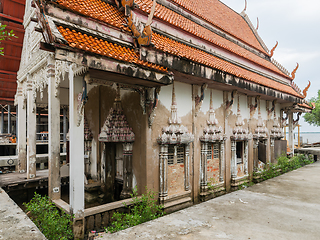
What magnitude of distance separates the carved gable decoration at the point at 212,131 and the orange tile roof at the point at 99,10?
473 cm

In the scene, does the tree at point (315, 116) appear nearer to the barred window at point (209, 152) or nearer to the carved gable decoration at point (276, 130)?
the carved gable decoration at point (276, 130)

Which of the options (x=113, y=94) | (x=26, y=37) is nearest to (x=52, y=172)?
A: (x=113, y=94)

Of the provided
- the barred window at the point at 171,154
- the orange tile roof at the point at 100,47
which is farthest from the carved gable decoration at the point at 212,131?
the orange tile roof at the point at 100,47

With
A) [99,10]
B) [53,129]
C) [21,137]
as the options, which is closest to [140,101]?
[99,10]

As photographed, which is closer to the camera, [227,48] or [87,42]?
[87,42]

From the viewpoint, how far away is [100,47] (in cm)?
460

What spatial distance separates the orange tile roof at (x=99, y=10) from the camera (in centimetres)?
465

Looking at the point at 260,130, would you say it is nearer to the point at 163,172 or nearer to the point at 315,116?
the point at 163,172

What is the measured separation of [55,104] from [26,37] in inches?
199

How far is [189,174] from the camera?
7605mm

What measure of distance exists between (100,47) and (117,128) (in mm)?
2802

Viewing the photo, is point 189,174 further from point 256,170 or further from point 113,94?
point 256,170

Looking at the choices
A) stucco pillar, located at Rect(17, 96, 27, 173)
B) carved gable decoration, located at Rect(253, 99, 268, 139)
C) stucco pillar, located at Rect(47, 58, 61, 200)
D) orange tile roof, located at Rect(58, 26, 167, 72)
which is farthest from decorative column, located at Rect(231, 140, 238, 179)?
stucco pillar, located at Rect(17, 96, 27, 173)

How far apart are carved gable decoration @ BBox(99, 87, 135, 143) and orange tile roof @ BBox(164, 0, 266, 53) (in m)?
5.91
